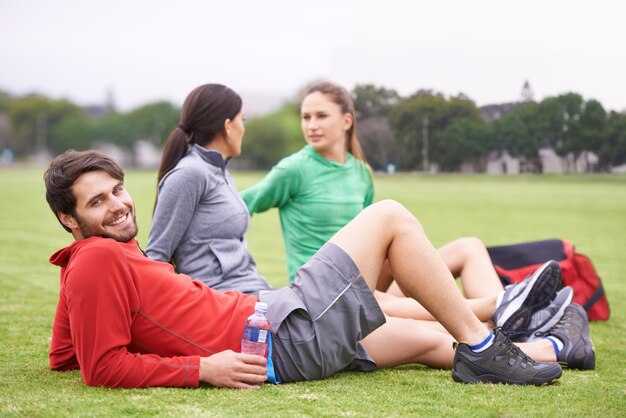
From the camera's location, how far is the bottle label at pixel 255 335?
286cm

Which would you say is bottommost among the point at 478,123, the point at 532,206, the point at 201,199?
the point at 532,206

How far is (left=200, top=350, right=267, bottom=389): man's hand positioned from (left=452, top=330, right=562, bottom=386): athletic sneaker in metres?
0.86

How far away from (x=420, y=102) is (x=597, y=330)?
3.77 metres

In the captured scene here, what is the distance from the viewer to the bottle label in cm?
286

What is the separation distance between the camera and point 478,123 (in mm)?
7246

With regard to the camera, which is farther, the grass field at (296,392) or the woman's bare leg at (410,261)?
the woman's bare leg at (410,261)

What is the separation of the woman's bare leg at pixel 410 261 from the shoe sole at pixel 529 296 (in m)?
0.75

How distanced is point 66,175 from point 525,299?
7.77ft

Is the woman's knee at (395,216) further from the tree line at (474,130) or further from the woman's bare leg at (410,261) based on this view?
the tree line at (474,130)

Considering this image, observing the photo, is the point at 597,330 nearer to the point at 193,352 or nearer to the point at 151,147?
the point at 193,352

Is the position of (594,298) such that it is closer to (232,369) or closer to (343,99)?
(343,99)

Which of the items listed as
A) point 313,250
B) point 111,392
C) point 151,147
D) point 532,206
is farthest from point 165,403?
point 151,147

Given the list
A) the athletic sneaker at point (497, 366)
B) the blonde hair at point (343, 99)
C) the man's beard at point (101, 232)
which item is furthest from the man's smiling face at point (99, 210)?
the blonde hair at point (343, 99)

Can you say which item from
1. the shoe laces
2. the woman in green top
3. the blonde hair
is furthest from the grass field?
the blonde hair
